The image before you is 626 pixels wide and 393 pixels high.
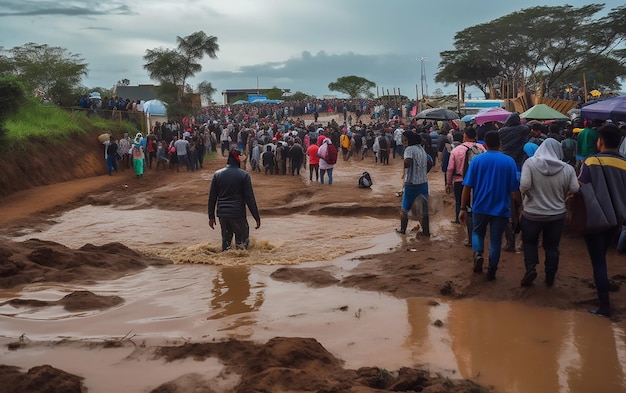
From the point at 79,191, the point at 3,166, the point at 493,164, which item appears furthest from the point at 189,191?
the point at 493,164

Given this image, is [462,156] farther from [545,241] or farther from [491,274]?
[545,241]

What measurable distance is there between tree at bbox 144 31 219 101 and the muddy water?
106 feet

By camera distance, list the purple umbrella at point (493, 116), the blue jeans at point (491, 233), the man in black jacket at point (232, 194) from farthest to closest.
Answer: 1. the purple umbrella at point (493, 116)
2. the man in black jacket at point (232, 194)
3. the blue jeans at point (491, 233)

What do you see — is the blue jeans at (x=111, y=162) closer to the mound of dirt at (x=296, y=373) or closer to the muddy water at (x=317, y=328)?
the muddy water at (x=317, y=328)

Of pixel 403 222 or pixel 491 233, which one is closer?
pixel 491 233

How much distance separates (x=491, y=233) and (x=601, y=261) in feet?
3.80

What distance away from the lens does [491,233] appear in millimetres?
6051

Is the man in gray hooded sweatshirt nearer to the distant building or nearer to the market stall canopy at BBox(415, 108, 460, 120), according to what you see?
the market stall canopy at BBox(415, 108, 460, 120)

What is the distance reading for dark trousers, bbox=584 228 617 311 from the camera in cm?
510

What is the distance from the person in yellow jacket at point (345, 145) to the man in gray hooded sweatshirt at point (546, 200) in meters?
19.7

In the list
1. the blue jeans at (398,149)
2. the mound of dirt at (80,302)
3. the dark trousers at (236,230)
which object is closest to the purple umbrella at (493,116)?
the blue jeans at (398,149)

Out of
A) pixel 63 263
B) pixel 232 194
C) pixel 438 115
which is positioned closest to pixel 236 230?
pixel 232 194

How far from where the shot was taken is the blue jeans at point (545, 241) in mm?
5613

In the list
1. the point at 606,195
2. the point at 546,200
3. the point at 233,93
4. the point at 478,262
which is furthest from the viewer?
the point at 233,93
